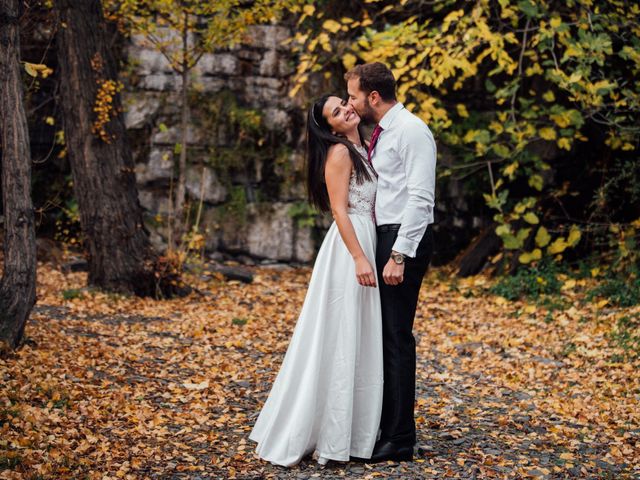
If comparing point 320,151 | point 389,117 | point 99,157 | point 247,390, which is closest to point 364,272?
point 320,151

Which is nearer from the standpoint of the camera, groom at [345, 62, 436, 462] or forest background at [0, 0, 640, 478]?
groom at [345, 62, 436, 462]

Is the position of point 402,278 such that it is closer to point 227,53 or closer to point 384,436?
point 384,436

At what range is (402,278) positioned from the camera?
12.6 ft

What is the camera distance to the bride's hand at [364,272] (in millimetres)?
3861

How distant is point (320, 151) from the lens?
159 inches

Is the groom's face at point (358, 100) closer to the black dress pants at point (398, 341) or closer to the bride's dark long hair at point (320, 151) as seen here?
the bride's dark long hair at point (320, 151)

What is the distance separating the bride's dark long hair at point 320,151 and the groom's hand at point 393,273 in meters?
0.49

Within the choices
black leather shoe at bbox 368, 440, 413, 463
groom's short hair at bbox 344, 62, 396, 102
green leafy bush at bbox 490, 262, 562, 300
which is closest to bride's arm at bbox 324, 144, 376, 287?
groom's short hair at bbox 344, 62, 396, 102

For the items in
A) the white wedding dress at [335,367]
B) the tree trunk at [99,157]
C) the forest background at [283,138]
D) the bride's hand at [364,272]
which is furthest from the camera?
the tree trunk at [99,157]

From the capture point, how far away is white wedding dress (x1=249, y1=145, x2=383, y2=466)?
397cm

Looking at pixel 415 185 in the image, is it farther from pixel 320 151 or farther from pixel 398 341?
pixel 398 341

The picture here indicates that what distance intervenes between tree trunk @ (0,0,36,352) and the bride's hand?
270 cm

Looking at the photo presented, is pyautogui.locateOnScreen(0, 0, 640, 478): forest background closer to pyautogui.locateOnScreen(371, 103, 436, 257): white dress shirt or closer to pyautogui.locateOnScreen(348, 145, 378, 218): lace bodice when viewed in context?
pyautogui.locateOnScreen(348, 145, 378, 218): lace bodice

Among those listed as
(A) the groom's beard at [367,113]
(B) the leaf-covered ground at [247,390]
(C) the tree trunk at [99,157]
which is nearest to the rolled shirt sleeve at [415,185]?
(A) the groom's beard at [367,113]
